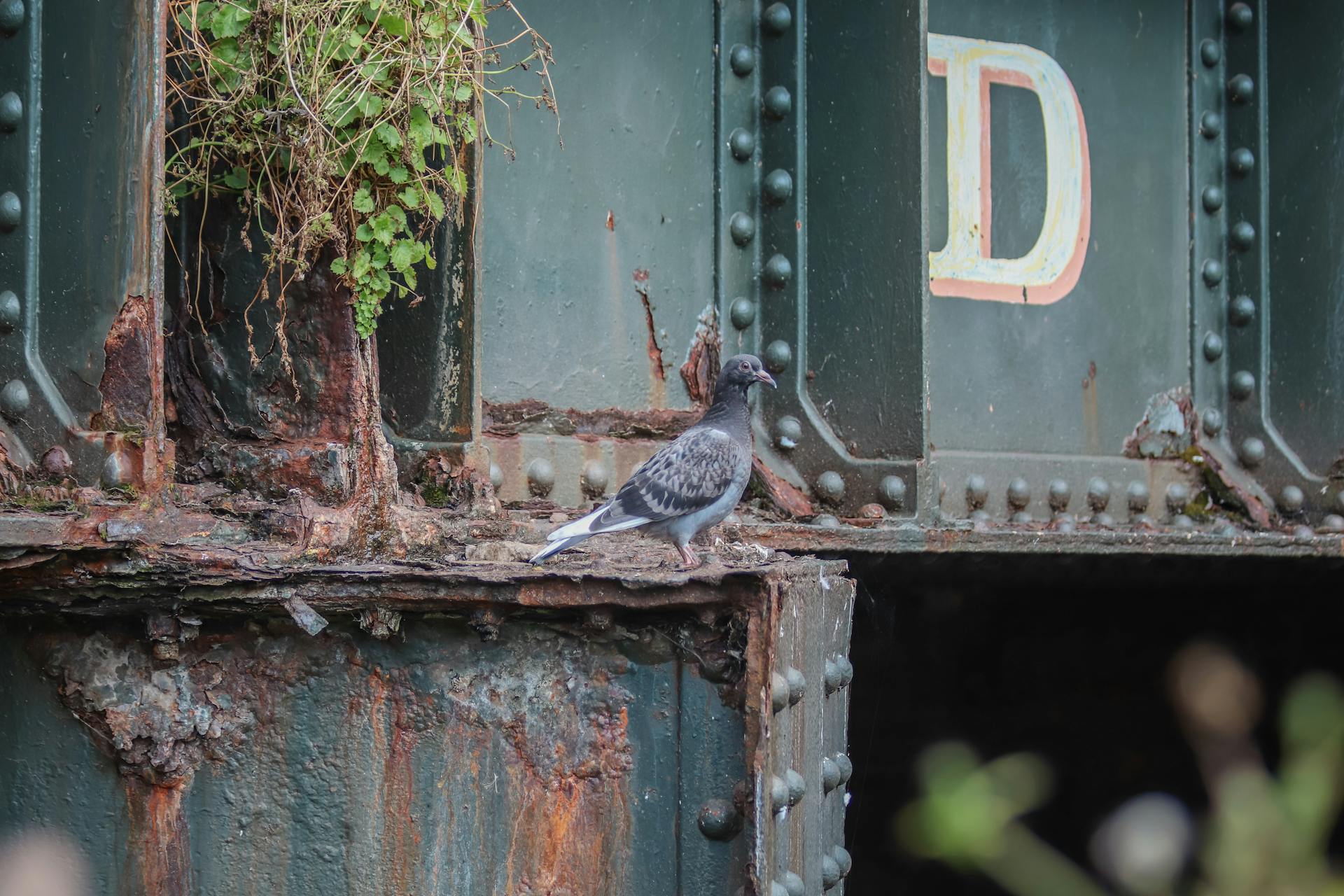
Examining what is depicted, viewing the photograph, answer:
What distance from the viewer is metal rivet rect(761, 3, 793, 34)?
3.61 meters

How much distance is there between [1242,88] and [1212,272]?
676mm

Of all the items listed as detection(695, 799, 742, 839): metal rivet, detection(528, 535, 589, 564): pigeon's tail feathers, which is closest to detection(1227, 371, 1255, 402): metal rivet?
detection(528, 535, 589, 564): pigeon's tail feathers

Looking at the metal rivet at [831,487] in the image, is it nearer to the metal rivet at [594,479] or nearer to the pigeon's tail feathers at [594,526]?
the metal rivet at [594,479]

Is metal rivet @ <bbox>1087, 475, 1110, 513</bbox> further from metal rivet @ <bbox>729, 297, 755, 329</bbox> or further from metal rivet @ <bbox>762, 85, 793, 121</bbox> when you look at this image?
metal rivet @ <bbox>762, 85, 793, 121</bbox>

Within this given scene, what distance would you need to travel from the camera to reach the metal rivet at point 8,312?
2092 millimetres

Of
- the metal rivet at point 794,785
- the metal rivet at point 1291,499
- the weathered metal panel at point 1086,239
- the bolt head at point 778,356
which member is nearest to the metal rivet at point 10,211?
the metal rivet at point 794,785

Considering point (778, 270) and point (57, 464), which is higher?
point (778, 270)

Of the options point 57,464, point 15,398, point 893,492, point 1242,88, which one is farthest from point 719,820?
point 1242,88

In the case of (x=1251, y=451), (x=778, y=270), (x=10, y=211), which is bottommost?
(x=1251, y=451)

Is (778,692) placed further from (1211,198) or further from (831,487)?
(1211,198)

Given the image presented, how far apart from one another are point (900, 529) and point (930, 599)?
1742mm

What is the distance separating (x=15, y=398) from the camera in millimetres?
2070

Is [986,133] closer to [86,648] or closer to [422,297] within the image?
[422,297]

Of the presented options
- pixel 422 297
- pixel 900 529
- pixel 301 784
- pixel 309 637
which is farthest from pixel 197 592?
pixel 900 529
